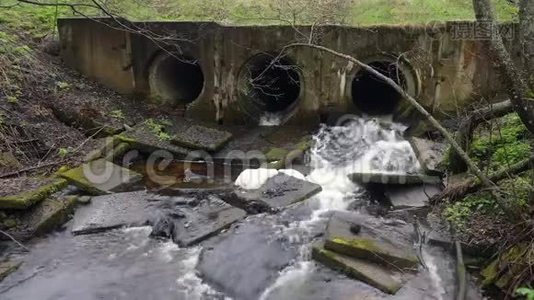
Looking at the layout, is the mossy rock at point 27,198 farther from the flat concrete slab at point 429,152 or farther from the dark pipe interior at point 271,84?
the flat concrete slab at point 429,152

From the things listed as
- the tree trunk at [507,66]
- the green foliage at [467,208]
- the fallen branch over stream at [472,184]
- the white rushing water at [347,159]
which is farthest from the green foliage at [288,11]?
the tree trunk at [507,66]

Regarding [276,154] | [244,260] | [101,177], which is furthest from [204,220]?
[276,154]

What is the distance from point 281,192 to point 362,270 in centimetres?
267

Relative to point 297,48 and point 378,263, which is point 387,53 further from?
point 378,263

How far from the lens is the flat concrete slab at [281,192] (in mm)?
8109

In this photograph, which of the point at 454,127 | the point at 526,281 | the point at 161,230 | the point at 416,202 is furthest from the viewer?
the point at 454,127

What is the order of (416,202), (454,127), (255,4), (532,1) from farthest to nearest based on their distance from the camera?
(255,4)
(454,127)
(416,202)
(532,1)

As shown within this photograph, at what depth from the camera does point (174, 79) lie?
41.9 feet

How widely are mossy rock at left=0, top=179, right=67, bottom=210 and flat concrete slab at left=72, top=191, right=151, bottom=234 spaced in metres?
0.57

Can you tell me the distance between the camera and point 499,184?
22.0 ft

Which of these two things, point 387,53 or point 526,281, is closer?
point 526,281

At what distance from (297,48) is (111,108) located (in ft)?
15.3

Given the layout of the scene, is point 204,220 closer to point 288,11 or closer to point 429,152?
point 429,152

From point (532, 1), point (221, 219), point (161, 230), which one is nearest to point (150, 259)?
point (161, 230)
